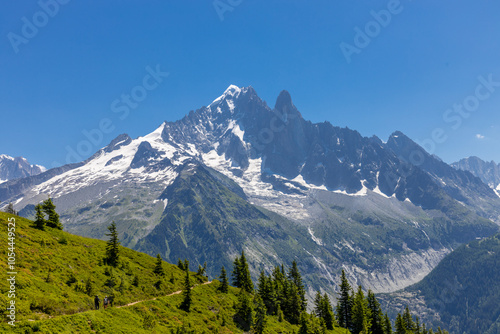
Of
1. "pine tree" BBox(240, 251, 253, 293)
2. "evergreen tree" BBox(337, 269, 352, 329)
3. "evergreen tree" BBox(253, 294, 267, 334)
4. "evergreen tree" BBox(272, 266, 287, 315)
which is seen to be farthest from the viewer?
"evergreen tree" BBox(337, 269, 352, 329)

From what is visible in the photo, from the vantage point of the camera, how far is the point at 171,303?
171 feet

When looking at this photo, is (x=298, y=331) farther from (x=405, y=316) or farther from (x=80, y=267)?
(x=405, y=316)

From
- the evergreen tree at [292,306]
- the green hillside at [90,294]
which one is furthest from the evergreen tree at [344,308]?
the green hillside at [90,294]

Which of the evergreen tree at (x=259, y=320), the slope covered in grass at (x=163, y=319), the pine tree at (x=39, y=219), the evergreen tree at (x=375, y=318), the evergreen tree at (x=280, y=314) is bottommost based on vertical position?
the evergreen tree at (x=375, y=318)

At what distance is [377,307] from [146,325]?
266 ft

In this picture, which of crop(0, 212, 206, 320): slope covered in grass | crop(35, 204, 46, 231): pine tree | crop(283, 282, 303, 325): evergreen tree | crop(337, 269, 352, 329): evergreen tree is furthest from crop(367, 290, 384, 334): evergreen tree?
crop(35, 204, 46, 231): pine tree

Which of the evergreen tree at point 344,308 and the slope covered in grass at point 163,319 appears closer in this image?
the slope covered in grass at point 163,319

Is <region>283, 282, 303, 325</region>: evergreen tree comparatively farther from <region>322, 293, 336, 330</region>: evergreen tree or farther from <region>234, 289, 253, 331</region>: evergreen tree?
<region>234, 289, 253, 331</region>: evergreen tree

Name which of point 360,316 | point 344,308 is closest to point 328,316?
point 360,316

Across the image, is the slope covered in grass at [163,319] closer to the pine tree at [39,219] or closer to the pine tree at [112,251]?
the pine tree at [112,251]

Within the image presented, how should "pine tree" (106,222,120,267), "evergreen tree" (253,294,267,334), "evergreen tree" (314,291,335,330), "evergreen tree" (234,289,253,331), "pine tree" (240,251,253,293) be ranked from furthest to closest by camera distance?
"pine tree" (240,251,253,293) → "evergreen tree" (314,291,335,330) → "evergreen tree" (234,289,253,331) → "evergreen tree" (253,294,267,334) → "pine tree" (106,222,120,267)

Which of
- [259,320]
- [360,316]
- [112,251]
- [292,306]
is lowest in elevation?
[360,316]

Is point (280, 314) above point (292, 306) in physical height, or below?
below

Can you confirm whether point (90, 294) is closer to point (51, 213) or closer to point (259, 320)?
point (51, 213)
